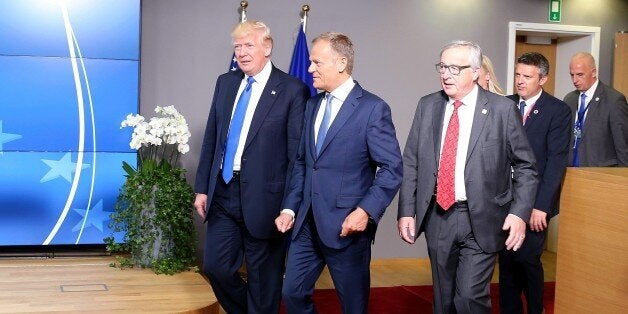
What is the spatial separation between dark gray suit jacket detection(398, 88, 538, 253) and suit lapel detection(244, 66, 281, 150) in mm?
815

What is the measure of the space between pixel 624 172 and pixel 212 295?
2.71 meters

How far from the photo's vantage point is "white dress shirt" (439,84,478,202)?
150 inches

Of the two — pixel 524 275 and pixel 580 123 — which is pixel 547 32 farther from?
pixel 524 275

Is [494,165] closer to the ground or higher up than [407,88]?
closer to the ground

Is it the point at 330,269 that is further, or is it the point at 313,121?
A: the point at 313,121

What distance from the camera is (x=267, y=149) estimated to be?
4.43 meters

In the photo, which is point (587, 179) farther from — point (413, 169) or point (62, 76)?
point (62, 76)

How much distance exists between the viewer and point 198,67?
6.84 m

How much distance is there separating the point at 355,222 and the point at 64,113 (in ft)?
10.5

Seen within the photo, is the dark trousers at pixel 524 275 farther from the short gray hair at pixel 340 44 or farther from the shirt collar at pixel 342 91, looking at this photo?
the short gray hair at pixel 340 44

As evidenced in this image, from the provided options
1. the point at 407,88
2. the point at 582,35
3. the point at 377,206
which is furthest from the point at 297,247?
the point at 582,35

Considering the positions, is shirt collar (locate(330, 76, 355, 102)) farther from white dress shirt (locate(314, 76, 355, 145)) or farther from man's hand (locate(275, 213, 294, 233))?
man's hand (locate(275, 213, 294, 233))

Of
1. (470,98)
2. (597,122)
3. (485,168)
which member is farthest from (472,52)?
(597,122)

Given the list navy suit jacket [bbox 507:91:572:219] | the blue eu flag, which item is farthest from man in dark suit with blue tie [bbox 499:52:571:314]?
the blue eu flag
